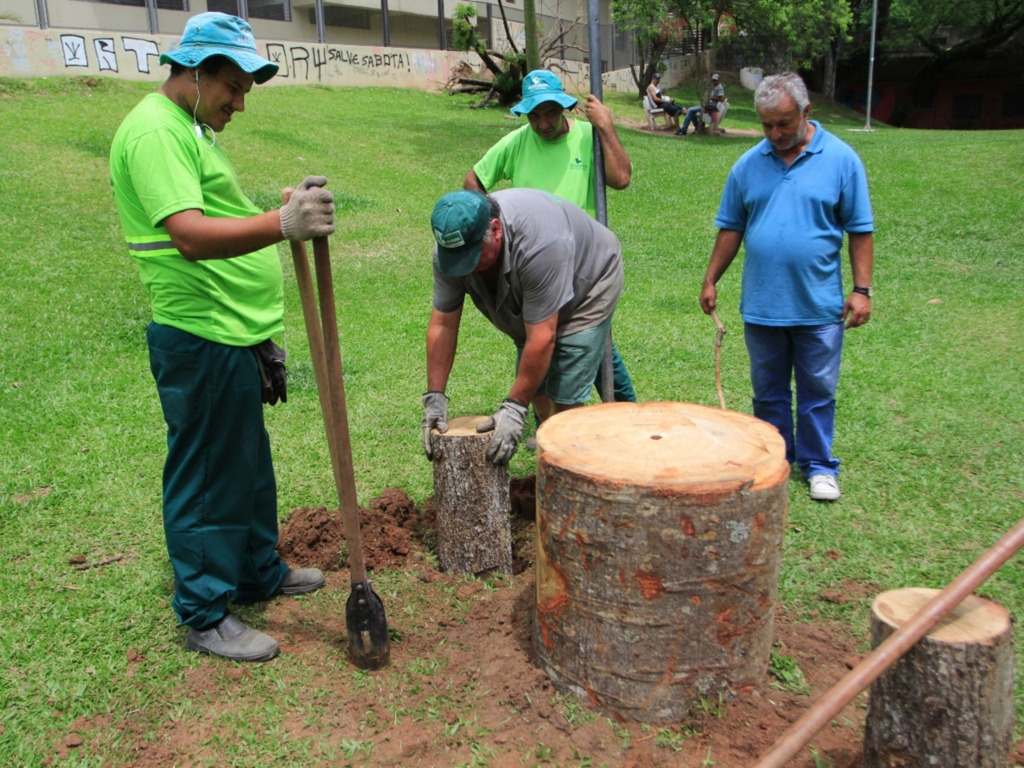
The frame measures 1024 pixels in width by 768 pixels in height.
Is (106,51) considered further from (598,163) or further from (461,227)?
(461,227)

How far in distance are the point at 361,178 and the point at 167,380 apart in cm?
1053

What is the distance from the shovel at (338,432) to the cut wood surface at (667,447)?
679 millimetres

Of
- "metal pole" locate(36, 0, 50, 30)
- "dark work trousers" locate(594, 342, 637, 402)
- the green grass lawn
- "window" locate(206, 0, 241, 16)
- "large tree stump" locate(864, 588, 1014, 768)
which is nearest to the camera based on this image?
"large tree stump" locate(864, 588, 1014, 768)

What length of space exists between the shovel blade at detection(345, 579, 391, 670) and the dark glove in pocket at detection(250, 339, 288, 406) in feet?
2.58

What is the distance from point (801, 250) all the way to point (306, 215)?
8.20 feet

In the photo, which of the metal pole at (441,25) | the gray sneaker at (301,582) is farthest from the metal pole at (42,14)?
the gray sneaker at (301,582)

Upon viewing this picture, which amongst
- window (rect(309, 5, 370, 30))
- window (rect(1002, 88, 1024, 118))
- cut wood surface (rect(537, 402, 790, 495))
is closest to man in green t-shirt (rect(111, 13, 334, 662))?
cut wood surface (rect(537, 402, 790, 495))

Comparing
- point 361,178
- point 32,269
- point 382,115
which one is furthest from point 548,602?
point 382,115

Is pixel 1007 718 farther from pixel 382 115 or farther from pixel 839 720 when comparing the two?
pixel 382 115

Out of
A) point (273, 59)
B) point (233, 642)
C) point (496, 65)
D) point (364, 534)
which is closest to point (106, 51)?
point (273, 59)

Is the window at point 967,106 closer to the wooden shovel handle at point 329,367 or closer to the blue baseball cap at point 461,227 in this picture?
the blue baseball cap at point 461,227

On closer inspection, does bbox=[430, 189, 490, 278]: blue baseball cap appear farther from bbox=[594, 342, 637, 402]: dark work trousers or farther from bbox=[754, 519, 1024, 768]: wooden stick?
bbox=[754, 519, 1024, 768]: wooden stick

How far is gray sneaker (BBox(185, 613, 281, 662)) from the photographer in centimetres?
303

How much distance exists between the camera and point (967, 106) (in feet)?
108
